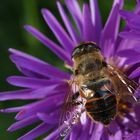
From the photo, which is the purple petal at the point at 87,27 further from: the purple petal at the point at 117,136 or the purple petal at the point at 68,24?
the purple petal at the point at 117,136

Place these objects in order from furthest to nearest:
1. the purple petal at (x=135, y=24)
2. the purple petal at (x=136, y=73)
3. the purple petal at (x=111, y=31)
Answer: the purple petal at (x=111, y=31) → the purple petal at (x=136, y=73) → the purple petal at (x=135, y=24)

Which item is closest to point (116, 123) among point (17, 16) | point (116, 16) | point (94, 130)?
point (94, 130)

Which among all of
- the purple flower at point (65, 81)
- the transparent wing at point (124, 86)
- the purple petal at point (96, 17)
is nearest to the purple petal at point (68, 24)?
the purple flower at point (65, 81)

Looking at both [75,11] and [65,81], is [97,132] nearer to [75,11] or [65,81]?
[65,81]

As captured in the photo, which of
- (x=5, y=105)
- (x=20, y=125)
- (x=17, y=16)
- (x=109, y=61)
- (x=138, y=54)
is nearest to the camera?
(x=138, y=54)

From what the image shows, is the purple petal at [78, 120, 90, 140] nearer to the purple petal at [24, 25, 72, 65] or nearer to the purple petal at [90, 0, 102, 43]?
the purple petal at [24, 25, 72, 65]

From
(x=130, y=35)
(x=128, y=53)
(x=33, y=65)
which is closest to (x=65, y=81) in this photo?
(x=33, y=65)

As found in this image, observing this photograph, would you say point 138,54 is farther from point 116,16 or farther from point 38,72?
point 38,72
